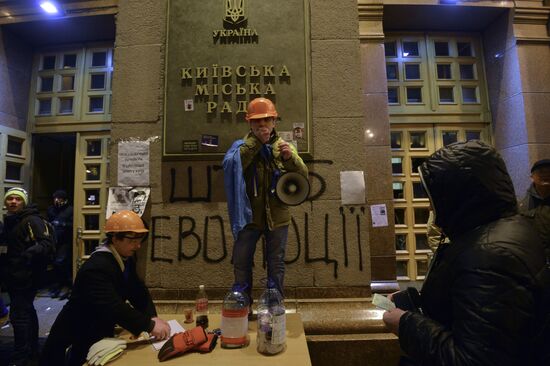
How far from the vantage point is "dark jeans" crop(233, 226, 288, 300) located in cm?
298

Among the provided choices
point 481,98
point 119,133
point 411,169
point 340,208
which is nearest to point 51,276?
point 119,133

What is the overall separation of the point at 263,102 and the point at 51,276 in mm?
6384

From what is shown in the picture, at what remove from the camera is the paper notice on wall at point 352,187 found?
155 inches

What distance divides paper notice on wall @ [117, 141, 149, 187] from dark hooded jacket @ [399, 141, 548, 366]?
3.39 meters

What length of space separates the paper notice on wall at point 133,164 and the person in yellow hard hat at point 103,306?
4.97ft

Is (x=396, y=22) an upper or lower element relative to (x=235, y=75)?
upper

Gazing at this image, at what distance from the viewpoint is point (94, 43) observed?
7.02 metres

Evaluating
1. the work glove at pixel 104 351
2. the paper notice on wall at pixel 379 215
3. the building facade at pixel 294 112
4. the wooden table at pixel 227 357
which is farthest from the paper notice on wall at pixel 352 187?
the work glove at pixel 104 351

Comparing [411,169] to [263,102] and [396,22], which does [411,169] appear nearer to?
[396,22]

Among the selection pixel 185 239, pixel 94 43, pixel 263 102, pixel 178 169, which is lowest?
pixel 185 239

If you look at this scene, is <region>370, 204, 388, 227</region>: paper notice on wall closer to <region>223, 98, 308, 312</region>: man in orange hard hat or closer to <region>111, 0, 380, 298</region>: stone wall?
<region>111, 0, 380, 298</region>: stone wall

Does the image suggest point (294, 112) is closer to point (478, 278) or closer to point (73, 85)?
point (478, 278)

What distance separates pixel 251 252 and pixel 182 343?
1124mm

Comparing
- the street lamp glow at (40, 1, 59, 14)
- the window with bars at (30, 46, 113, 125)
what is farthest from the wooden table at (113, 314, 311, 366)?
the street lamp glow at (40, 1, 59, 14)
